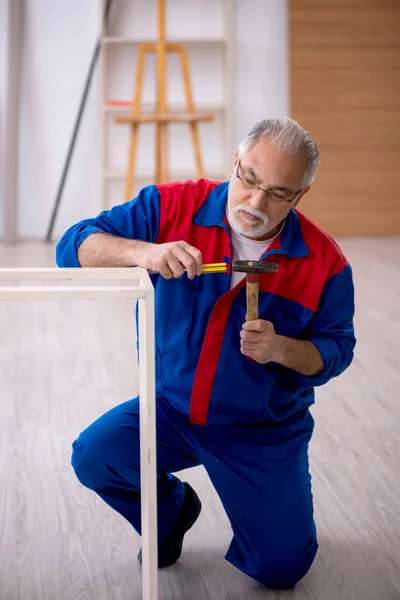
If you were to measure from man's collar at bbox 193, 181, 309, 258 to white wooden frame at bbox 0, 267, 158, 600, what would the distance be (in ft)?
0.97

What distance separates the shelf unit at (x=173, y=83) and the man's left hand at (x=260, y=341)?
14.5ft

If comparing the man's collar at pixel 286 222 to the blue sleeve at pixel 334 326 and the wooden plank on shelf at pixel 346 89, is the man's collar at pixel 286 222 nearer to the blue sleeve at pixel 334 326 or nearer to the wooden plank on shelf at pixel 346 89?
the blue sleeve at pixel 334 326

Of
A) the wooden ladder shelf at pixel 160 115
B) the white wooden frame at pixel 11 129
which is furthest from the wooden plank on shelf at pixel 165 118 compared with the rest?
the white wooden frame at pixel 11 129

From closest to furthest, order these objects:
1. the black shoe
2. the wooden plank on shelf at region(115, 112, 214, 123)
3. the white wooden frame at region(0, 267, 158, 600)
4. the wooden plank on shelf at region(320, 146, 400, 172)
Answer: the white wooden frame at region(0, 267, 158, 600)
the black shoe
the wooden plank on shelf at region(115, 112, 214, 123)
the wooden plank on shelf at region(320, 146, 400, 172)

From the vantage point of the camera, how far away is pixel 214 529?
231 centimetres

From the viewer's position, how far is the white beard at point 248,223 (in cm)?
191

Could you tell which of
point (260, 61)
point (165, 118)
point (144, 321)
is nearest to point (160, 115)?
point (165, 118)

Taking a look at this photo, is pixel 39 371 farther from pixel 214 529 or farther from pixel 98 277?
pixel 98 277

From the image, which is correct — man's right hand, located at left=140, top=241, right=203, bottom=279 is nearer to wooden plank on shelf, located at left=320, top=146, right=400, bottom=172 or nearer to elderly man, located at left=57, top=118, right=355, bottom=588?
elderly man, located at left=57, top=118, right=355, bottom=588

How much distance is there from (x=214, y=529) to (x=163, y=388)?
1.53 feet

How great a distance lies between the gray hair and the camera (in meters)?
1.89

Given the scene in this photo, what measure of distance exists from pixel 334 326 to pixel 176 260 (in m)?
0.47

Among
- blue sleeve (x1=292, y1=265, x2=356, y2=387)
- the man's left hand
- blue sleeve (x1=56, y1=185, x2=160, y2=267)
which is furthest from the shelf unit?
the man's left hand

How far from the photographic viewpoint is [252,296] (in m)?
1.82
